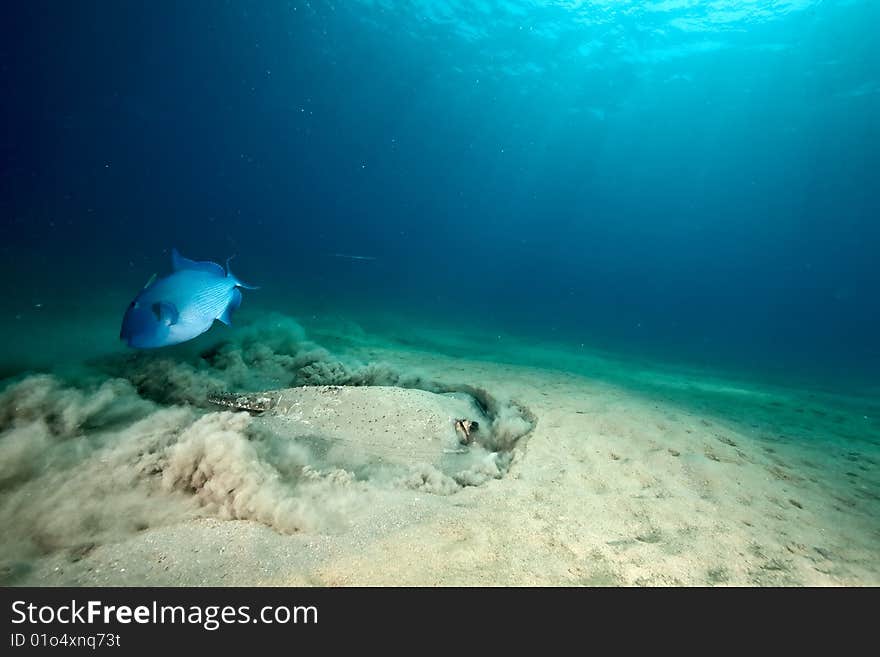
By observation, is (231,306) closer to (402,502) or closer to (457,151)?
(402,502)

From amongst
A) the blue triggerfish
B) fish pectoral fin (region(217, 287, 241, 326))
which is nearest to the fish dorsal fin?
the blue triggerfish

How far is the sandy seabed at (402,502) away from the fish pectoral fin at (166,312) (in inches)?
43.7

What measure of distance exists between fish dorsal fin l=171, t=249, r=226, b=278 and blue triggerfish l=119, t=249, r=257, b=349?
0.06 m

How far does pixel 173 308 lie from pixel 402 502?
7.25 ft

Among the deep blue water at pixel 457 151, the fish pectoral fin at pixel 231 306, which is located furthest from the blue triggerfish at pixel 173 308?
the deep blue water at pixel 457 151

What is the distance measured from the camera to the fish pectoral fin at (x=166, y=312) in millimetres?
2674

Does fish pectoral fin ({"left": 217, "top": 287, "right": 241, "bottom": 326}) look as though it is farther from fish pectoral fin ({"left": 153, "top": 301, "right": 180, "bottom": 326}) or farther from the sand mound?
the sand mound

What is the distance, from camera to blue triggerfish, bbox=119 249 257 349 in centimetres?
268

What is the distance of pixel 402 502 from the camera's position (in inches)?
120

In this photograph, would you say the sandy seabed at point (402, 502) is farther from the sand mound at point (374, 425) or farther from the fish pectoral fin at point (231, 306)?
the fish pectoral fin at point (231, 306)

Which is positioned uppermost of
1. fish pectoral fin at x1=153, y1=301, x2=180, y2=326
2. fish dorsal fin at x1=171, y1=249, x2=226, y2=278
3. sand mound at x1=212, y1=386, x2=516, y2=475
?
fish dorsal fin at x1=171, y1=249, x2=226, y2=278

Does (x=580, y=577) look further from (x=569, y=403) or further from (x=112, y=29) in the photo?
(x=112, y=29)

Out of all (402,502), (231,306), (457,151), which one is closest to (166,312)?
(231,306)

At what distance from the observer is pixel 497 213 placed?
367ft
